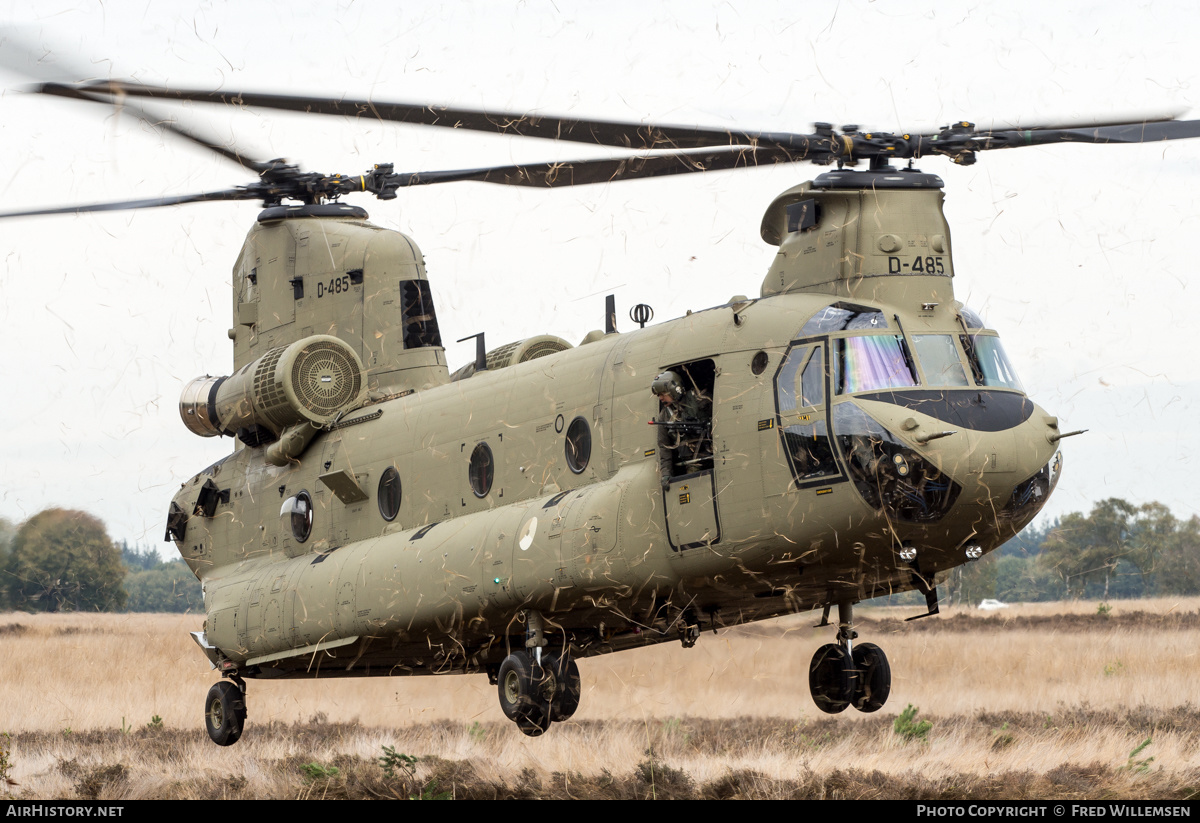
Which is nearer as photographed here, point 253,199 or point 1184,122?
point 1184,122

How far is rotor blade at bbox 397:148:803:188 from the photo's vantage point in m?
13.2

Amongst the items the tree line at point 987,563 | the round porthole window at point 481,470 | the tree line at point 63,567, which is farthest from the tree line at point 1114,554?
the round porthole window at point 481,470

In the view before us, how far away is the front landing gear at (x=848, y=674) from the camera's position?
13.9m

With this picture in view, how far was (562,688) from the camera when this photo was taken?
532 inches

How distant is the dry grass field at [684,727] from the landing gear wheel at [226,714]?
20 cm

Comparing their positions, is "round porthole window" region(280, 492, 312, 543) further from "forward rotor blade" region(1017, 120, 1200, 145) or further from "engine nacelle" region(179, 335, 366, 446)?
"forward rotor blade" region(1017, 120, 1200, 145)

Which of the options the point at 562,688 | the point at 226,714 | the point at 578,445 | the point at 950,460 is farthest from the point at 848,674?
the point at 226,714

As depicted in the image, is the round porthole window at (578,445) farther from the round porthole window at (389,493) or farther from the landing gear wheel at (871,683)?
the landing gear wheel at (871,683)

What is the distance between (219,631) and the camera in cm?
1753

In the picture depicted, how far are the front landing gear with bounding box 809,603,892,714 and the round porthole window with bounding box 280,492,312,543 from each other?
20.0 ft
